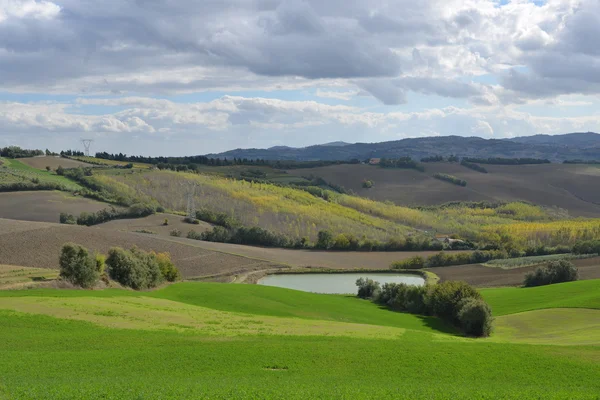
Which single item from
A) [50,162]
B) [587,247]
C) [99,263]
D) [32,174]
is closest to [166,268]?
[99,263]

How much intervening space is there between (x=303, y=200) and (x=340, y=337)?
400 feet

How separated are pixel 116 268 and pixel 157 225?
60.5m

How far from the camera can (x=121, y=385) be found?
80.8 feet

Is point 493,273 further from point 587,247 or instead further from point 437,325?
point 437,325

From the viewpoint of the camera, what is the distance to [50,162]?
179125mm

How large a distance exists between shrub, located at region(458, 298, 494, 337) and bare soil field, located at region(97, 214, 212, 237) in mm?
67577

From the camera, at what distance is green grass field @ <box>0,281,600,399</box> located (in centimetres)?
2495

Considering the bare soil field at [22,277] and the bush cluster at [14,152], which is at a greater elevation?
the bush cluster at [14,152]

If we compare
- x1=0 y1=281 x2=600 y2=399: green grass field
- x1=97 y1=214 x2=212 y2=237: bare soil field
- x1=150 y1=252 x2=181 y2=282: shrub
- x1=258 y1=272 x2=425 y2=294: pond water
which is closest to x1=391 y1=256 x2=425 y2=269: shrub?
x1=258 y1=272 x2=425 y2=294: pond water

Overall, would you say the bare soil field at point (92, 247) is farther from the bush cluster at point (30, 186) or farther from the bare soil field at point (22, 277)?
the bush cluster at point (30, 186)

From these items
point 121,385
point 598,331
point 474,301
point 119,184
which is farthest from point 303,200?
point 121,385

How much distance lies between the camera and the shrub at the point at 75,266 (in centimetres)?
5406

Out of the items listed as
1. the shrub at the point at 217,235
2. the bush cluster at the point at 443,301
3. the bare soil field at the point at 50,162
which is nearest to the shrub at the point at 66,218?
the shrub at the point at 217,235

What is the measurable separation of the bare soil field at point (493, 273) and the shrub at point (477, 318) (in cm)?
2977
